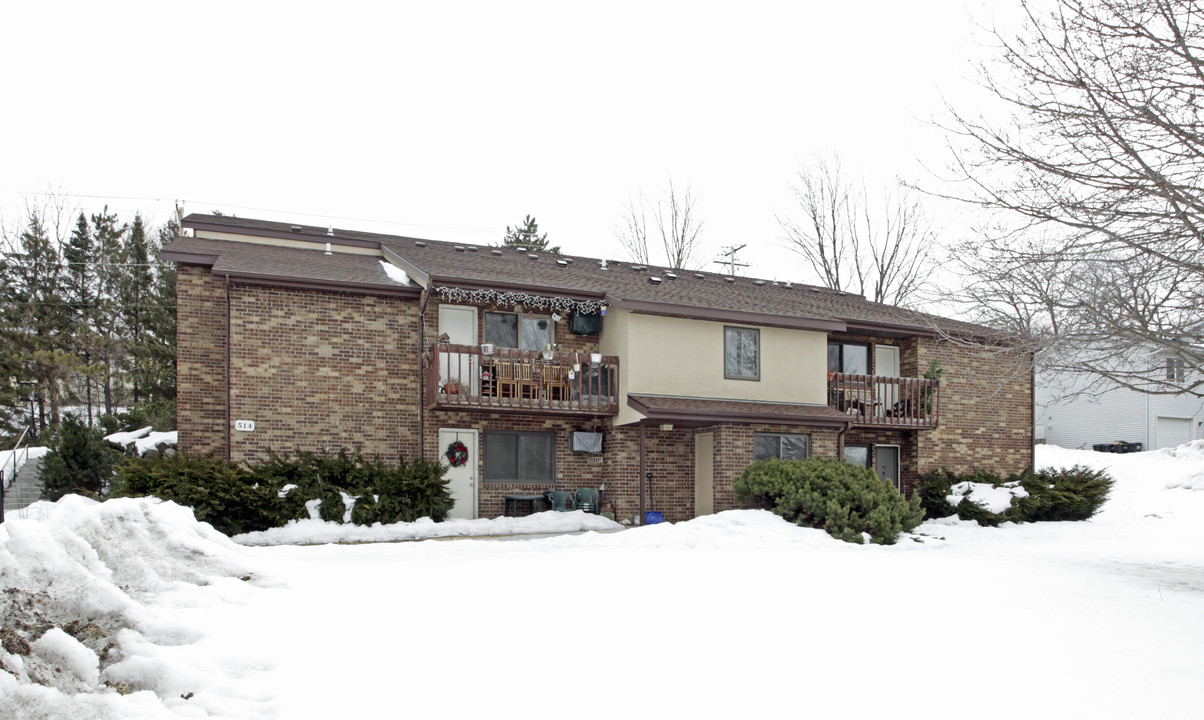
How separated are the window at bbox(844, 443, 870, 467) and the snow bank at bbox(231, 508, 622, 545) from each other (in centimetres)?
718

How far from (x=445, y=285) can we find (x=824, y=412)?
8.76 m

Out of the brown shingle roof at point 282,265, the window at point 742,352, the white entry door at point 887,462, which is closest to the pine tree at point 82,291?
the brown shingle roof at point 282,265

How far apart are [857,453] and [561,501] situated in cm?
827

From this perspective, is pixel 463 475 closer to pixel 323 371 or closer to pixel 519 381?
pixel 519 381

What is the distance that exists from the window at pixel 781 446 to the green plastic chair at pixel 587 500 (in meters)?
3.60

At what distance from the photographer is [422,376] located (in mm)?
16625

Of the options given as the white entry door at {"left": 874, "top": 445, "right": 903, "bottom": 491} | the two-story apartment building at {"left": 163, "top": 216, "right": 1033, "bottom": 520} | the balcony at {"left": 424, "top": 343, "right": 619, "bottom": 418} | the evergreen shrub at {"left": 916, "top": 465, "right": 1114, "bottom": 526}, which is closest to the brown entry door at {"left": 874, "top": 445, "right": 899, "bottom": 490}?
the white entry door at {"left": 874, "top": 445, "right": 903, "bottom": 491}

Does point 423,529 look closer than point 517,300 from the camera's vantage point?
Yes

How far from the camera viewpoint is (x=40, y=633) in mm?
4438

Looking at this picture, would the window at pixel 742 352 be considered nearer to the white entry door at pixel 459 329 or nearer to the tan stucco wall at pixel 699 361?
the tan stucco wall at pixel 699 361

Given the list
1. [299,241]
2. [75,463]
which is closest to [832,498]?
[299,241]

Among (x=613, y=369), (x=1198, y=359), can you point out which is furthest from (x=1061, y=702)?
(x=613, y=369)

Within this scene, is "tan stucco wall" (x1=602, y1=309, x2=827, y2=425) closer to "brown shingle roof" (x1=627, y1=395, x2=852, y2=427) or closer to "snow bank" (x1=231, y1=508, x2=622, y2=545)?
"brown shingle roof" (x1=627, y1=395, x2=852, y2=427)

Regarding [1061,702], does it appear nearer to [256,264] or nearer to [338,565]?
[338,565]
